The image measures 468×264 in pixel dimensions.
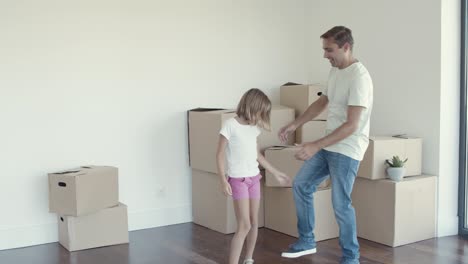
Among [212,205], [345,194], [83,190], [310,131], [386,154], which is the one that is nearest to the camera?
[345,194]

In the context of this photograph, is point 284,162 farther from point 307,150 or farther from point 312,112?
point 307,150

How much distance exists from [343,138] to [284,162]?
1.04m

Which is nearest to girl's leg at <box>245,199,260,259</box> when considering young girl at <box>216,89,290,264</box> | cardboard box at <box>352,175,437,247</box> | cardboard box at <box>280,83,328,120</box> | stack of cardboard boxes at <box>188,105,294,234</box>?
young girl at <box>216,89,290,264</box>

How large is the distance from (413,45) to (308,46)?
3.86 feet

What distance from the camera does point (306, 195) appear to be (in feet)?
10.8

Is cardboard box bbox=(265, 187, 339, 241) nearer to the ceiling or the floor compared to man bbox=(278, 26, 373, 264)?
nearer to the floor

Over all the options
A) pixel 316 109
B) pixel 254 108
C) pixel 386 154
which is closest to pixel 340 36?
pixel 316 109

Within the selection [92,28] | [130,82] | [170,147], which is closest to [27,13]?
[92,28]

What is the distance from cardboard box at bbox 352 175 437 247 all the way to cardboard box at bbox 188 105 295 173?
2.51 feet

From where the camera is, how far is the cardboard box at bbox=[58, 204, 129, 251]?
3.62 metres

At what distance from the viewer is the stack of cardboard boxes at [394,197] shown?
3.67 meters

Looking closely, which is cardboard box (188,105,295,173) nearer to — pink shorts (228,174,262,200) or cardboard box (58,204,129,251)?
cardboard box (58,204,129,251)

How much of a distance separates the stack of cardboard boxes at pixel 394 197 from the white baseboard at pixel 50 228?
1518mm

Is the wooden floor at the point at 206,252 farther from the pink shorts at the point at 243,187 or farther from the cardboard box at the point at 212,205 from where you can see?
the pink shorts at the point at 243,187
